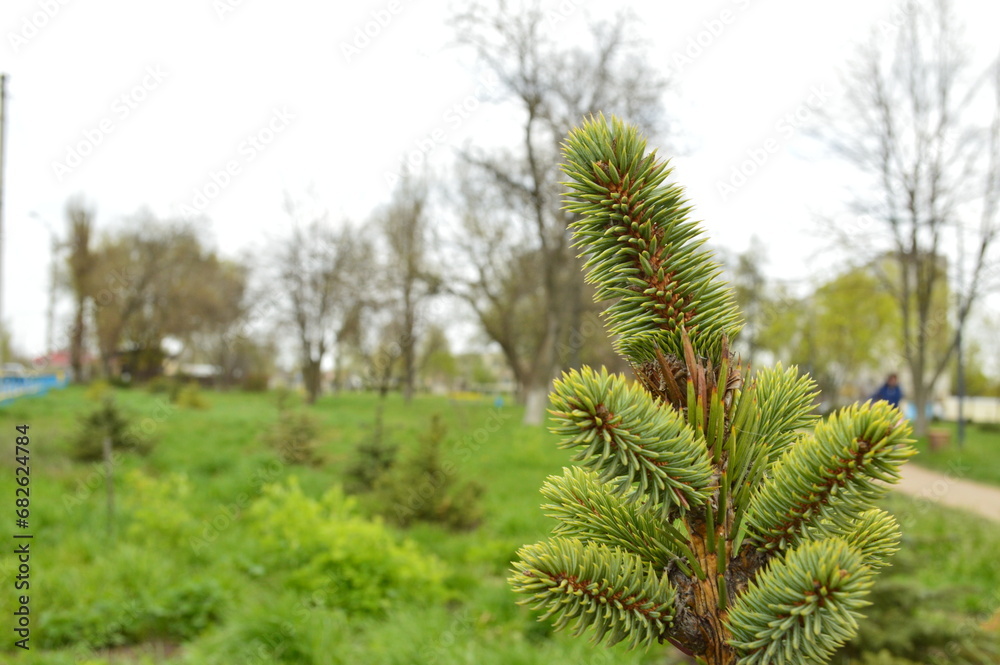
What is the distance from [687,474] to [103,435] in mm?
14610

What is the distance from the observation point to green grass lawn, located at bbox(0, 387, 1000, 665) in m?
5.27

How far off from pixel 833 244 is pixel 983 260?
409cm

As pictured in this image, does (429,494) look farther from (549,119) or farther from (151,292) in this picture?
(151,292)

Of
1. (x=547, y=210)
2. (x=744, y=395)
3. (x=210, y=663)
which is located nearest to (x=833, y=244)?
(x=547, y=210)

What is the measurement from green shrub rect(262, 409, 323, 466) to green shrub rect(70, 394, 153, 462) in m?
2.63

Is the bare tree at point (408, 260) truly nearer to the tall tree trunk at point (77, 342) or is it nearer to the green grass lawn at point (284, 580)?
the green grass lawn at point (284, 580)

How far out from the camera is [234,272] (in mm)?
47719

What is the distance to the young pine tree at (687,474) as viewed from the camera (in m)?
0.72

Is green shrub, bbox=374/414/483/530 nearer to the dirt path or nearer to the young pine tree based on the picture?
the dirt path

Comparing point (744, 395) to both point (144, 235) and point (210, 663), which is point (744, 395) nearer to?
point (210, 663)

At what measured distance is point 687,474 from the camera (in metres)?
0.78

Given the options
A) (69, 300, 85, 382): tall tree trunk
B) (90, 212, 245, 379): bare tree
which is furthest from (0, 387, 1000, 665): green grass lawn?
(69, 300, 85, 382): tall tree trunk

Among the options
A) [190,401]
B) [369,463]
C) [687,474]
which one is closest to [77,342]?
[190,401]

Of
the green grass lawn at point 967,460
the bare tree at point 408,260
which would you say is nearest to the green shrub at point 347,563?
the green grass lawn at point 967,460
